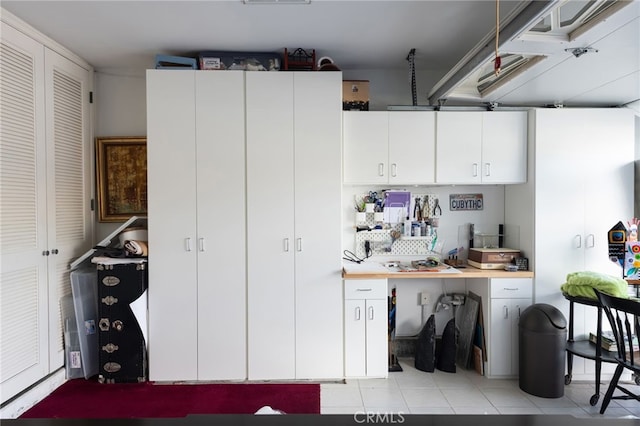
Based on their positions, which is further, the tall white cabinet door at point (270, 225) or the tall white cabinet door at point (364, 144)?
the tall white cabinet door at point (364, 144)

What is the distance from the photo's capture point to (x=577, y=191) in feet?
10.3

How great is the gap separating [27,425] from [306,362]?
276 cm

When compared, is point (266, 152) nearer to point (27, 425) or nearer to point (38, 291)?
point (38, 291)

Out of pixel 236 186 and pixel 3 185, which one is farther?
pixel 236 186

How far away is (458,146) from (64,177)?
11.7ft

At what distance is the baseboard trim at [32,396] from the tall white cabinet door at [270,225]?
1.63 meters

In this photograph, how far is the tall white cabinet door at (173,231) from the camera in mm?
2977

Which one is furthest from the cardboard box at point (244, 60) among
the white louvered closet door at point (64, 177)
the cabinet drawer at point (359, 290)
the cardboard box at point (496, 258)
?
the cardboard box at point (496, 258)

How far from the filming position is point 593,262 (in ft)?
10.3

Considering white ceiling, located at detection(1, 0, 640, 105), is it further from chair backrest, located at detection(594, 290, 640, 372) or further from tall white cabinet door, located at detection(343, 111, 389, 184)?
chair backrest, located at detection(594, 290, 640, 372)

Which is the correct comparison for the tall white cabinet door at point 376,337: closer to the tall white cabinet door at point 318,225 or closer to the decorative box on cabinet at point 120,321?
the tall white cabinet door at point 318,225

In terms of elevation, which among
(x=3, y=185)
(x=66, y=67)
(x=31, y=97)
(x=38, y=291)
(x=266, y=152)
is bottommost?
(x=38, y=291)

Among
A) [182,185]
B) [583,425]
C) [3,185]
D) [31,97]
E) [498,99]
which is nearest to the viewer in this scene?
[583,425]

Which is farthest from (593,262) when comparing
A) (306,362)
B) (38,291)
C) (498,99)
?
(38,291)
